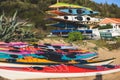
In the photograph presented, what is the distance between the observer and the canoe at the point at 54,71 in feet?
54.5

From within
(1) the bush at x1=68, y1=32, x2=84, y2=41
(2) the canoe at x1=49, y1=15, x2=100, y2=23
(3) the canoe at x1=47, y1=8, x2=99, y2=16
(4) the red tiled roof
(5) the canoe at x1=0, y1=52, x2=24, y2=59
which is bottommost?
(4) the red tiled roof

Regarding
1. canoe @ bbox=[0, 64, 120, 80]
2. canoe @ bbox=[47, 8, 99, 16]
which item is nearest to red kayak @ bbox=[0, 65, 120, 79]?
canoe @ bbox=[0, 64, 120, 80]

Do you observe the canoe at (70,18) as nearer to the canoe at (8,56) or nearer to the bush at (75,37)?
the bush at (75,37)

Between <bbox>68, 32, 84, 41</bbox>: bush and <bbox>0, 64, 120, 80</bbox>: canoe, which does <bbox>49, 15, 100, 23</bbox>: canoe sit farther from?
<bbox>0, 64, 120, 80</bbox>: canoe


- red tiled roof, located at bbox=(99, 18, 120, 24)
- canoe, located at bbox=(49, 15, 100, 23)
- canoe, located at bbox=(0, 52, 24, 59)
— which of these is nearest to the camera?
canoe, located at bbox=(0, 52, 24, 59)

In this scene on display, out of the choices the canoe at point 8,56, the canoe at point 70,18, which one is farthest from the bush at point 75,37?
the canoe at point 8,56

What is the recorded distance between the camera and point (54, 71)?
17234 millimetres

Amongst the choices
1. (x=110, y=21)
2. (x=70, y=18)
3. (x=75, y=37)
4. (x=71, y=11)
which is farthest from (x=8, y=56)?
(x=110, y=21)

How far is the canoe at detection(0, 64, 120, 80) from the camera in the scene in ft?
54.5

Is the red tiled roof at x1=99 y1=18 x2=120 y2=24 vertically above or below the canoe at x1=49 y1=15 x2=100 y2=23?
below

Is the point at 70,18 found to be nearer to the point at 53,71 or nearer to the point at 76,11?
the point at 76,11

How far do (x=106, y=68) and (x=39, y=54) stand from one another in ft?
13.2

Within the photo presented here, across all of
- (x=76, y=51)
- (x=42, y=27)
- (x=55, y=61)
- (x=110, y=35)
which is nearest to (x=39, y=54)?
(x=55, y=61)

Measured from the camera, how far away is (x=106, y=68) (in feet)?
59.9
